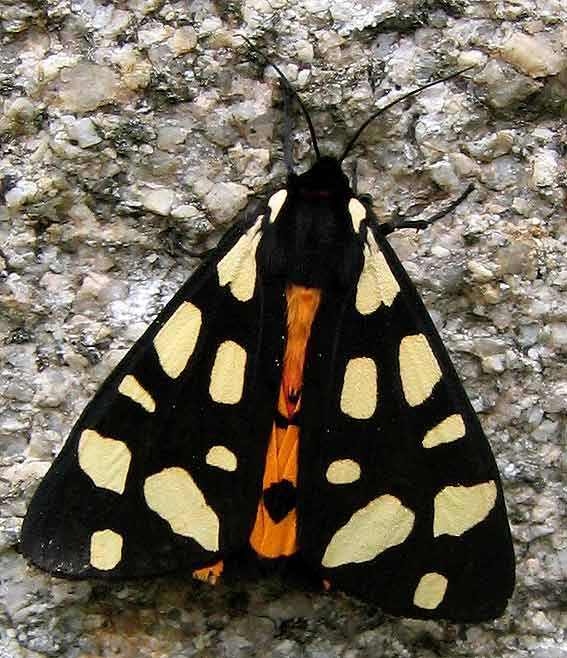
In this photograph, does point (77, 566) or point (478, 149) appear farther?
point (478, 149)

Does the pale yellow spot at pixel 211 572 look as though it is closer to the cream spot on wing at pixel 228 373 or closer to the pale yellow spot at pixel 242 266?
the cream spot on wing at pixel 228 373

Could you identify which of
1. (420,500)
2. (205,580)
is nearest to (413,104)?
(420,500)

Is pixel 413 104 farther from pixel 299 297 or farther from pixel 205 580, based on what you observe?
pixel 205 580

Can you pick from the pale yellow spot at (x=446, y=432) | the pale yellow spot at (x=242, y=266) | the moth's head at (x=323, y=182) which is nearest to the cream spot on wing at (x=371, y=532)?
the pale yellow spot at (x=446, y=432)

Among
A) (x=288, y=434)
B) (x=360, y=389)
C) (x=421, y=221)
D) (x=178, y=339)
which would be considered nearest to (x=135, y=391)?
(x=178, y=339)

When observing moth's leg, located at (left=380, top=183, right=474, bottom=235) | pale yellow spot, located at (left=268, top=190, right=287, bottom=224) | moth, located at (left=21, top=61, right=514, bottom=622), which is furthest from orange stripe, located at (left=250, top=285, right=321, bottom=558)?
moth's leg, located at (left=380, top=183, right=474, bottom=235)

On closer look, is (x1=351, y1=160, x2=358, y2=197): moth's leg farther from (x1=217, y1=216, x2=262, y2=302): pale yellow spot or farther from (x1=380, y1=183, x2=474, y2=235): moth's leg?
(x1=217, y1=216, x2=262, y2=302): pale yellow spot

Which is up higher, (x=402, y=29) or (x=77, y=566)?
(x=402, y=29)
